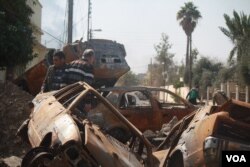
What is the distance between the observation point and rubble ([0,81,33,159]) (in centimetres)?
873

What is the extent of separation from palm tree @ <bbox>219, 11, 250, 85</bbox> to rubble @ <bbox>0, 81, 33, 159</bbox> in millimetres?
20402

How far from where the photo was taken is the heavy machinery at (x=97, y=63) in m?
14.8

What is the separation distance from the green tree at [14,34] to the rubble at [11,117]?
7.10ft

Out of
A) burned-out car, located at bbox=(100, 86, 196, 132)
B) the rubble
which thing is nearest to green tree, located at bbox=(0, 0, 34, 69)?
the rubble

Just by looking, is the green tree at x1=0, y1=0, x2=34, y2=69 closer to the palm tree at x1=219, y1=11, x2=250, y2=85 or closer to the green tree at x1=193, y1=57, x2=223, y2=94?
the palm tree at x1=219, y1=11, x2=250, y2=85

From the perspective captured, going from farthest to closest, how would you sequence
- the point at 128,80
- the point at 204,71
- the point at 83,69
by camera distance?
the point at 128,80 → the point at 204,71 → the point at 83,69

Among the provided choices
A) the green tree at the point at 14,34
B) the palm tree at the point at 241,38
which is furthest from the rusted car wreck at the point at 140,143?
the palm tree at the point at 241,38

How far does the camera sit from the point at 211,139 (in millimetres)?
4066

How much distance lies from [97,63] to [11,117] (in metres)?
5.53

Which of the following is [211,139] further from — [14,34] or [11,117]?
[14,34]

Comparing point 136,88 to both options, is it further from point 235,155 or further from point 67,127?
point 235,155

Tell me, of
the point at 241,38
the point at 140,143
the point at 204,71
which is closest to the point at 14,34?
the point at 140,143

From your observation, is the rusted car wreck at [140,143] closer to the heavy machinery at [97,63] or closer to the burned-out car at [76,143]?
the burned-out car at [76,143]

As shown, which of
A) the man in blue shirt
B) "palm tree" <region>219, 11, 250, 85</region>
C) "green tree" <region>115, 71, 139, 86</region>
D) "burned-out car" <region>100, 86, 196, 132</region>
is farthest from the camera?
"green tree" <region>115, 71, 139, 86</region>
